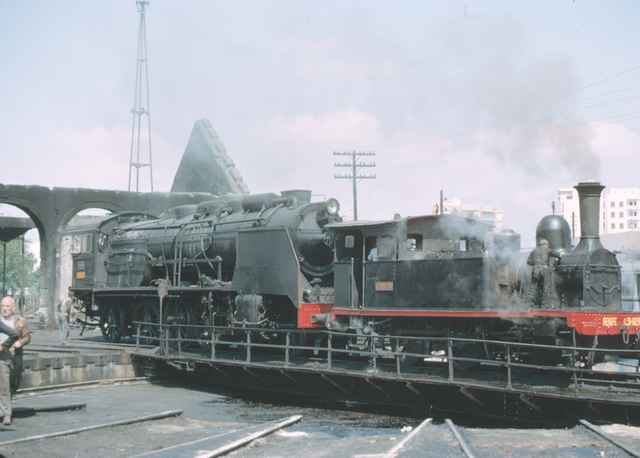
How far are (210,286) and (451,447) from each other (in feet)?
32.5

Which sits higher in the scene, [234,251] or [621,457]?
[234,251]

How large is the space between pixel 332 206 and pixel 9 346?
322 inches

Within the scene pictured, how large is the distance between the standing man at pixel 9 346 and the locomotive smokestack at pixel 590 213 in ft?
30.0

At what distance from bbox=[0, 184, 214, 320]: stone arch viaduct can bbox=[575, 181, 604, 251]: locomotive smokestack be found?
2248cm

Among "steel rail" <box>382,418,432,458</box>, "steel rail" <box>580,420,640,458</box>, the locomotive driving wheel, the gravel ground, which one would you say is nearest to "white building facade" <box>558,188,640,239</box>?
the locomotive driving wheel

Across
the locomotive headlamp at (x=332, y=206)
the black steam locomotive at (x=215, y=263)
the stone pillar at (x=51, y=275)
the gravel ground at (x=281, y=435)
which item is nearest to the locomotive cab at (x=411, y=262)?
the black steam locomotive at (x=215, y=263)

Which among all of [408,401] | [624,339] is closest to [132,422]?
[408,401]

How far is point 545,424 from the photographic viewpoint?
42.0 feet

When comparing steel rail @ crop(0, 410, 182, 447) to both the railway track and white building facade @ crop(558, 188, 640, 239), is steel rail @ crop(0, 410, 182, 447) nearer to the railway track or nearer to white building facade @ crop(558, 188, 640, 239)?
the railway track

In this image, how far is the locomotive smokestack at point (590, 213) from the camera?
13625 mm

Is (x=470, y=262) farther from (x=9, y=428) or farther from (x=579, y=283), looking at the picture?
(x=9, y=428)

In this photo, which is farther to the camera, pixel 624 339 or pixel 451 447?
pixel 624 339

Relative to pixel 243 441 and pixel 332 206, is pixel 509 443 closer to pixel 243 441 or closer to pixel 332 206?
pixel 243 441

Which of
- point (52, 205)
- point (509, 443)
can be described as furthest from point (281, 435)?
point (52, 205)
